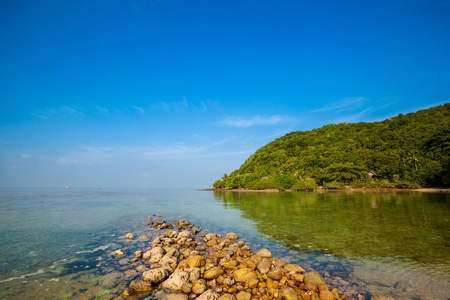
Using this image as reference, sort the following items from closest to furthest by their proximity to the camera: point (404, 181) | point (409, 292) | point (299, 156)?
point (409, 292) < point (404, 181) < point (299, 156)

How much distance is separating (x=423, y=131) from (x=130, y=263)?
158 meters

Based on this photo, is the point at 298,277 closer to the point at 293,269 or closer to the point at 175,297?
the point at 293,269

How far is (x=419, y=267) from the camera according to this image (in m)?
12.0

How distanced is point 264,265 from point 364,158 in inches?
5573

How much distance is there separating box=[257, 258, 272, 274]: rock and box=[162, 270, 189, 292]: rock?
4.18 m

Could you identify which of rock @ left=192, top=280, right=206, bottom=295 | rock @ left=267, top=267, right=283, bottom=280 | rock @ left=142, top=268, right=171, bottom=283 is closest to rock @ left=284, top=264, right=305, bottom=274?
rock @ left=267, top=267, right=283, bottom=280

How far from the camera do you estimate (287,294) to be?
8703 mm

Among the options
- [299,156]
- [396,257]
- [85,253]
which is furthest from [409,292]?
[299,156]

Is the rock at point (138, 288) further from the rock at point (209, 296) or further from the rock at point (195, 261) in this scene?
the rock at point (209, 296)

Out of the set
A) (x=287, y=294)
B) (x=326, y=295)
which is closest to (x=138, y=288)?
(x=287, y=294)

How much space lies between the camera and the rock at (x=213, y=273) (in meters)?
11.2

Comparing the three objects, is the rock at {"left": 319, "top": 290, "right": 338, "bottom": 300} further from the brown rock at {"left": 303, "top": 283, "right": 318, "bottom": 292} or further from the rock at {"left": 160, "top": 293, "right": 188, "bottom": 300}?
the rock at {"left": 160, "top": 293, "right": 188, "bottom": 300}

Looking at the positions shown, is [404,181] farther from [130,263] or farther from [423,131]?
[130,263]

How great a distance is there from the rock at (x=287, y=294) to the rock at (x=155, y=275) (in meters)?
6.28
